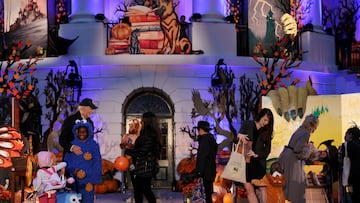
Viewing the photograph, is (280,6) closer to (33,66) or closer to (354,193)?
(33,66)

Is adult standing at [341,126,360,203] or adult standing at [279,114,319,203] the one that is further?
adult standing at [341,126,360,203]

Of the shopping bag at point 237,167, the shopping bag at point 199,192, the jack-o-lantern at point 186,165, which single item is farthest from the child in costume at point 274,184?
the jack-o-lantern at point 186,165

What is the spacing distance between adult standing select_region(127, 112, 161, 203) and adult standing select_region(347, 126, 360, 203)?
3586 millimetres

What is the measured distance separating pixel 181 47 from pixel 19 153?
396 inches

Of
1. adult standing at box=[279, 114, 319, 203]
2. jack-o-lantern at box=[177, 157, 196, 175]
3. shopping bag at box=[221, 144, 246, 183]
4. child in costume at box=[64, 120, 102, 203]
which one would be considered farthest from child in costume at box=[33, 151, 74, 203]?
jack-o-lantern at box=[177, 157, 196, 175]

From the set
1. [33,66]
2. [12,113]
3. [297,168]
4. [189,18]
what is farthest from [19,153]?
[189,18]

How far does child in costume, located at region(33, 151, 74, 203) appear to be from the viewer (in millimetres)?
10891

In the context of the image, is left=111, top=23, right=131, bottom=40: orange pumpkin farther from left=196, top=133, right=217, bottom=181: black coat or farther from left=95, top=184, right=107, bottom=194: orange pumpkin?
left=196, top=133, right=217, bottom=181: black coat

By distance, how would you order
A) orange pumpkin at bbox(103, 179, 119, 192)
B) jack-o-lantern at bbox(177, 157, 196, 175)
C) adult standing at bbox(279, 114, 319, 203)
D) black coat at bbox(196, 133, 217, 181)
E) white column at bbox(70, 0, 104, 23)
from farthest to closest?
white column at bbox(70, 0, 104, 23), jack-o-lantern at bbox(177, 157, 196, 175), orange pumpkin at bbox(103, 179, 119, 192), adult standing at bbox(279, 114, 319, 203), black coat at bbox(196, 133, 217, 181)

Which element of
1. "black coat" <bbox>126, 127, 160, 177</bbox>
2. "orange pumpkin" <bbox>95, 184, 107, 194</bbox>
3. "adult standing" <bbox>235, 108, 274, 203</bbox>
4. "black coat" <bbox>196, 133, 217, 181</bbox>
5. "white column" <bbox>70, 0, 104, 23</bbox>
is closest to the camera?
"adult standing" <bbox>235, 108, 274, 203</bbox>

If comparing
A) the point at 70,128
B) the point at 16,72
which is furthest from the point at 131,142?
the point at 16,72

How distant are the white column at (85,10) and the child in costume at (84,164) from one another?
1181 cm

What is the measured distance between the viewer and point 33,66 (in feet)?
74.6

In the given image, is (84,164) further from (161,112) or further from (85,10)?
(85,10)
